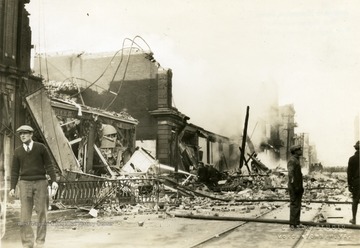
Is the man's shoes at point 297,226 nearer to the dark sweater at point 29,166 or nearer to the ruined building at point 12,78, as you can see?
the dark sweater at point 29,166

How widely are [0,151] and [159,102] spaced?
16663 mm

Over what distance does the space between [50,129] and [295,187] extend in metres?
9.33

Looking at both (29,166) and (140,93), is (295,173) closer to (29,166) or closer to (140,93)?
(29,166)

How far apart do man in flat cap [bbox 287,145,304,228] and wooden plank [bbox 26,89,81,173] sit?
28.0 feet

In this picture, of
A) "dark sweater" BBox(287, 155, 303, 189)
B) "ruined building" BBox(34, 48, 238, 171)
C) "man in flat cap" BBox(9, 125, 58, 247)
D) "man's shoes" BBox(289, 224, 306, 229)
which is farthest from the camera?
"ruined building" BBox(34, 48, 238, 171)

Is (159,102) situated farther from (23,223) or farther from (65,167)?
(23,223)

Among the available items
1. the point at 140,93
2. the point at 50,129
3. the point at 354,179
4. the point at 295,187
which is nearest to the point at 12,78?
the point at 50,129

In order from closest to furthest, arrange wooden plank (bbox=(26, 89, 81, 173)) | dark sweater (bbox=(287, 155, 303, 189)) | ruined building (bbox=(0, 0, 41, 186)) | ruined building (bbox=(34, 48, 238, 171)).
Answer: dark sweater (bbox=(287, 155, 303, 189))
ruined building (bbox=(0, 0, 41, 186))
wooden plank (bbox=(26, 89, 81, 173))
ruined building (bbox=(34, 48, 238, 171))

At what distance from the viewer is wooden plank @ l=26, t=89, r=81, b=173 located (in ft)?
47.3

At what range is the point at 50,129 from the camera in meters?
14.8

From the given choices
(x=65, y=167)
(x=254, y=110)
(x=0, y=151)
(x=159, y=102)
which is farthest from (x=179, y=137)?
(x=254, y=110)

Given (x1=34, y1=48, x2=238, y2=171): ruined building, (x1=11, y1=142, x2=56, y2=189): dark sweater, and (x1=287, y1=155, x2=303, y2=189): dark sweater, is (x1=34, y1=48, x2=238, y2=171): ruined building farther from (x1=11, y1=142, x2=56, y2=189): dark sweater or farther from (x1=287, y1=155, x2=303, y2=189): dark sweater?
(x1=11, y1=142, x2=56, y2=189): dark sweater

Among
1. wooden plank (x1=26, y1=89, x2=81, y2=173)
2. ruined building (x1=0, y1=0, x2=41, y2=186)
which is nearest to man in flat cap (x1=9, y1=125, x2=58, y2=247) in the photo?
ruined building (x1=0, y1=0, x2=41, y2=186)

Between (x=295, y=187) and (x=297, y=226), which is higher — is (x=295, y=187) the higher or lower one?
the higher one
